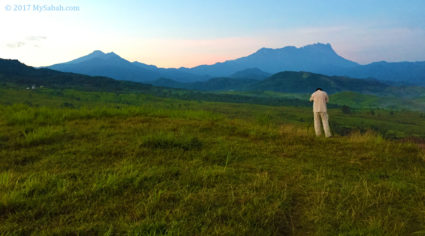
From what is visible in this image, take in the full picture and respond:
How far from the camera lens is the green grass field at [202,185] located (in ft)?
13.1

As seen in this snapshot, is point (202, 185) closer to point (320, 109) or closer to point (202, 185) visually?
point (202, 185)

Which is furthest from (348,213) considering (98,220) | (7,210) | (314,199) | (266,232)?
(7,210)

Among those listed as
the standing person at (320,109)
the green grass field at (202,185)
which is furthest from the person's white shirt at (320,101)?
the green grass field at (202,185)

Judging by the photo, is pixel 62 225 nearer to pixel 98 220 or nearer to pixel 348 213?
pixel 98 220

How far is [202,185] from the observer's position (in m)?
5.52

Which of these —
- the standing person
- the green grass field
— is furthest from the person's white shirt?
the green grass field

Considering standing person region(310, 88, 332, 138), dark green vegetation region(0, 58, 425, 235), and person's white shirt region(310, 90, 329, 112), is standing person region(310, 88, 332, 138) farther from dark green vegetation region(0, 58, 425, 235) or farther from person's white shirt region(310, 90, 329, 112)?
dark green vegetation region(0, 58, 425, 235)

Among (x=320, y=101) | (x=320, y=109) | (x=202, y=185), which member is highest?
(x=320, y=101)

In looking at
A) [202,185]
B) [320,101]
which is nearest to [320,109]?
[320,101]

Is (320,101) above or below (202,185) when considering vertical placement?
above

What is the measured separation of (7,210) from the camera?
4129 mm

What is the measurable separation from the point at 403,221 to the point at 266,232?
2495 millimetres

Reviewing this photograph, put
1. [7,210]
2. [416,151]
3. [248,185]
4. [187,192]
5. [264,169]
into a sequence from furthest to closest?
1. [416,151]
2. [264,169]
3. [248,185]
4. [187,192]
5. [7,210]

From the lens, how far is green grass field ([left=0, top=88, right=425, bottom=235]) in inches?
158
